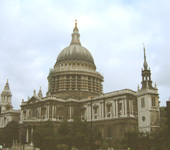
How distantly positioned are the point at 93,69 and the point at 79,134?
160ft

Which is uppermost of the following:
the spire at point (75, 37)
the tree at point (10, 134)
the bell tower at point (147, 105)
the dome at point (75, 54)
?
the spire at point (75, 37)

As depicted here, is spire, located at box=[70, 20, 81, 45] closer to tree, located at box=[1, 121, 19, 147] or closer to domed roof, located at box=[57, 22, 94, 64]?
domed roof, located at box=[57, 22, 94, 64]

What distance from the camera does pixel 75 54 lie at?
339ft

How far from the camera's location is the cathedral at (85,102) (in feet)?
239

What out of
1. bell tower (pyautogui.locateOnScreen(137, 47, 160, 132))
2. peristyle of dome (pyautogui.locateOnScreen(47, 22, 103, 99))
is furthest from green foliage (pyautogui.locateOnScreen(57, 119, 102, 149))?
peristyle of dome (pyautogui.locateOnScreen(47, 22, 103, 99))

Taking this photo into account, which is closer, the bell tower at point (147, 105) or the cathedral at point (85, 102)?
the bell tower at point (147, 105)

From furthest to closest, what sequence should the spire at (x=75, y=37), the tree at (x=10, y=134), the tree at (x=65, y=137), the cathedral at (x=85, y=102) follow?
the spire at (x=75, y=37)
the tree at (x=10, y=134)
the cathedral at (x=85, y=102)
the tree at (x=65, y=137)

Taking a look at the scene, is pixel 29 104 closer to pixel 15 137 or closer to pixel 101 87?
pixel 15 137

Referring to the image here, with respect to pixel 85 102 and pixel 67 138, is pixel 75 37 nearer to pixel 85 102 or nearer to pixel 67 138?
pixel 85 102

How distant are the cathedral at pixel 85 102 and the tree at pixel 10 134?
6992 mm

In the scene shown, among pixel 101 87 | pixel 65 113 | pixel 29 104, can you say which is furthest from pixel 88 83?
pixel 29 104

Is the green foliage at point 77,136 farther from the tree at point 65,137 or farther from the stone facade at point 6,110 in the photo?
the stone facade at point 6,110

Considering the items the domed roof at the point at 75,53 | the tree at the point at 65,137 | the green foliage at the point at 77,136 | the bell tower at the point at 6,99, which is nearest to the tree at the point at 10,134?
the bell tower at the point at 6,99

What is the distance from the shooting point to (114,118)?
7700 centimetres
